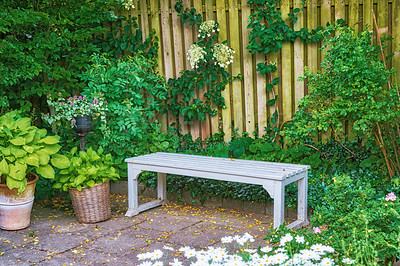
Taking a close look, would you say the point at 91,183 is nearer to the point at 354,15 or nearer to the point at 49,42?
the point at 49,42

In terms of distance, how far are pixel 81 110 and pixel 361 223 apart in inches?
127

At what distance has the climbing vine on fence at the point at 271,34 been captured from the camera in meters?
4.60

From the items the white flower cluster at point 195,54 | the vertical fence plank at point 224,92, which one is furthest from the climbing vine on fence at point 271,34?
the white flower cluster at point 195,54

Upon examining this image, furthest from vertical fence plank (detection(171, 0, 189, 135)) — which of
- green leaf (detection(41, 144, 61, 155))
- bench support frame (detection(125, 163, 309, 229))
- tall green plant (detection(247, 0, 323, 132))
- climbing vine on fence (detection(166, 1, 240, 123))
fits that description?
green leaf (detection(41, 144, 61, 155))

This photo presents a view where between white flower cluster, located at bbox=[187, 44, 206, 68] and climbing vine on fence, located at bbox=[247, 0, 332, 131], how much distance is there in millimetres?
560

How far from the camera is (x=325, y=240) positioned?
2.28 meters

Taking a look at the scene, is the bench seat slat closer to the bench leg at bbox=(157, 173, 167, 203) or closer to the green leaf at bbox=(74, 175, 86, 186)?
the bench leg at bbox=(157, 173, 167, 203)

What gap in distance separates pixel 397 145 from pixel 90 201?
113 inches

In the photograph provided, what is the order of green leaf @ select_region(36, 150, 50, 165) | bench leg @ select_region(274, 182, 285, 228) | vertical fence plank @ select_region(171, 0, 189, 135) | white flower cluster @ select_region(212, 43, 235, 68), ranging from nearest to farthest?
bench leg @ select_region(274, 182, 285, 228) → green leaf @ select_region(36, 150, 50, 165) → white flower cluster @ select_region(212, 43, 235, 68) → vertical fence plank @ select_region(171, 0, 189, 135)

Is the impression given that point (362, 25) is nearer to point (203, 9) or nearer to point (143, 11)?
point (203, 9)

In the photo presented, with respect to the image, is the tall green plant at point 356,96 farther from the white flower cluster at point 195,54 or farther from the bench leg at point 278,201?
the white flower cluster at point 195,54

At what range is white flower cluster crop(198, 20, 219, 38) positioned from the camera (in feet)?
16.3

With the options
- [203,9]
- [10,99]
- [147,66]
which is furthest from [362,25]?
[10,99]

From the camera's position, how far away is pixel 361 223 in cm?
219
